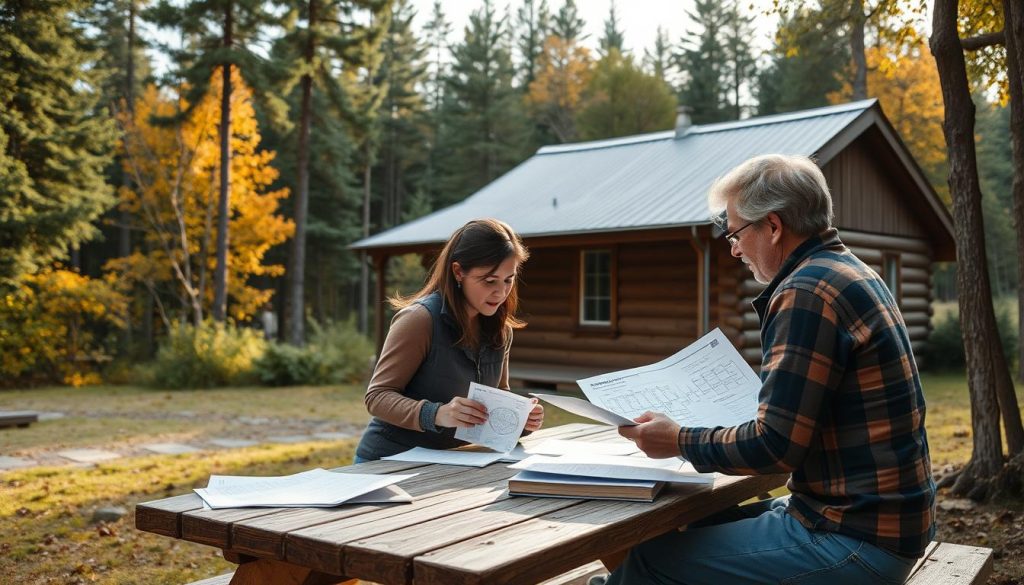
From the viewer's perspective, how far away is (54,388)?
17.6 m

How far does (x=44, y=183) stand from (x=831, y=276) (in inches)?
746

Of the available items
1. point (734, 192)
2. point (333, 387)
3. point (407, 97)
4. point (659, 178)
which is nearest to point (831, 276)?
point (734, 192)

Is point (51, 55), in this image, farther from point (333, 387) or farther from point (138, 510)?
point (138, 510)

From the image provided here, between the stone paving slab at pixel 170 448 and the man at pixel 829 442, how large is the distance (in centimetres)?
720

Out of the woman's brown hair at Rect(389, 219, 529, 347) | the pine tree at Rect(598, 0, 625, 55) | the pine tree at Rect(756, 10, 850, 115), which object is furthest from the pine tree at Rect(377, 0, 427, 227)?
the woman's brown hair at Rect(389, 219, 529, 347)

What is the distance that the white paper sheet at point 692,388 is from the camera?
2.45 m

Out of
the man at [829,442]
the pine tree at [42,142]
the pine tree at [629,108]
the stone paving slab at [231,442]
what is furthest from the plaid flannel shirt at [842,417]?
the pine tree at [629,108]

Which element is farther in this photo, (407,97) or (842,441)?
(407,97)

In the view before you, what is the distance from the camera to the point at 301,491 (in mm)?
2359

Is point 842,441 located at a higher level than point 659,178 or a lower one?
lower

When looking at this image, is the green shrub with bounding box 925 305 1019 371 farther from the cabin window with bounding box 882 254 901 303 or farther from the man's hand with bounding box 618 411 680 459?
the man's hand with bounding box 618 411 680 459

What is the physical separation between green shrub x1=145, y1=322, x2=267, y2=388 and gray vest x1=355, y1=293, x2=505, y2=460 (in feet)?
46.7

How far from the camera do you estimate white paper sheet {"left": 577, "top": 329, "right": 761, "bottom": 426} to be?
2449mm

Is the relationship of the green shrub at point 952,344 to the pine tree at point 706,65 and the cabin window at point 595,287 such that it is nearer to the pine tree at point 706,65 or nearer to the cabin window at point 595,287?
the cabin window at point 595,287
